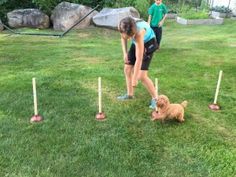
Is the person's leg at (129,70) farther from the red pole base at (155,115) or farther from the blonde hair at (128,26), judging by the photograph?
the red pole base at (155,115)

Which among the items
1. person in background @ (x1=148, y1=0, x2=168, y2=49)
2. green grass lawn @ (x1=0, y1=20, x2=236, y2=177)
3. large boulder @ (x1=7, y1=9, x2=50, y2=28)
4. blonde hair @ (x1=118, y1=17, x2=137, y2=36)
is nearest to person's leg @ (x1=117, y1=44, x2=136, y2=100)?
green grass lawn @ (x1=0, y1=20, x2=236, y2=177)

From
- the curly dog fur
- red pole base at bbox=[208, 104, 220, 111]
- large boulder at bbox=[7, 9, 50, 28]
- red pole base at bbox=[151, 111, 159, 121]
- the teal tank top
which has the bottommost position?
large boulder at bbox=[7, 9, 50, 28]

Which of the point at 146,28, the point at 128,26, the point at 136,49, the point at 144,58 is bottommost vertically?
the point at 144,58

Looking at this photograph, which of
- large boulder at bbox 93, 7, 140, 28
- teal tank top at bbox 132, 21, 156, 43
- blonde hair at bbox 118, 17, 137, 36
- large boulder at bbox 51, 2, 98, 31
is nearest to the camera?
blonde hair at bbox 118, 17, 137, 36

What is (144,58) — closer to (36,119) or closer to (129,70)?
(129,70)

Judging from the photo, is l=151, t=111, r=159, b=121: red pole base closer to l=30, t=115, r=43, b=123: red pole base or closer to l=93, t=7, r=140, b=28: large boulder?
l=30, t=115, r=43, b=123: red pole base

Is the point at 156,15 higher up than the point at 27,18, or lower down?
higher up

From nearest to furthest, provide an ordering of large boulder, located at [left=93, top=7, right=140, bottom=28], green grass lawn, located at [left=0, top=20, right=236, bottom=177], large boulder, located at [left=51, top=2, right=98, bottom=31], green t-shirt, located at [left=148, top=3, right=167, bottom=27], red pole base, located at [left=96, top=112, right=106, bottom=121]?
green grass lawn, located at [left=0, top=20, right=236, bottom=177] → red pole base, located at [left=96, top=112, right=106, bottom=121] → green t-shirt, located at [left=148, top=3, right=167, bottom=27] → large boulder, located at [left=93, top=7, right=140, bottom=28] → large boulder, located at [left=51, top=2, right=98, bottom=31]

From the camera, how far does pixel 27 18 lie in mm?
11805

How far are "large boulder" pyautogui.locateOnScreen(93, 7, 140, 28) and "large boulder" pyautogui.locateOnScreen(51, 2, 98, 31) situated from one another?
1.48 feet

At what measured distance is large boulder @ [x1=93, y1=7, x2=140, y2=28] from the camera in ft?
36.8

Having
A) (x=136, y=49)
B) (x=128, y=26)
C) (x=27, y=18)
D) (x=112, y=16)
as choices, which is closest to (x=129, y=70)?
(x=136, y=49)

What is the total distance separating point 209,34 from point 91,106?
6909mm

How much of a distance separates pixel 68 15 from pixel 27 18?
1.30 meters
